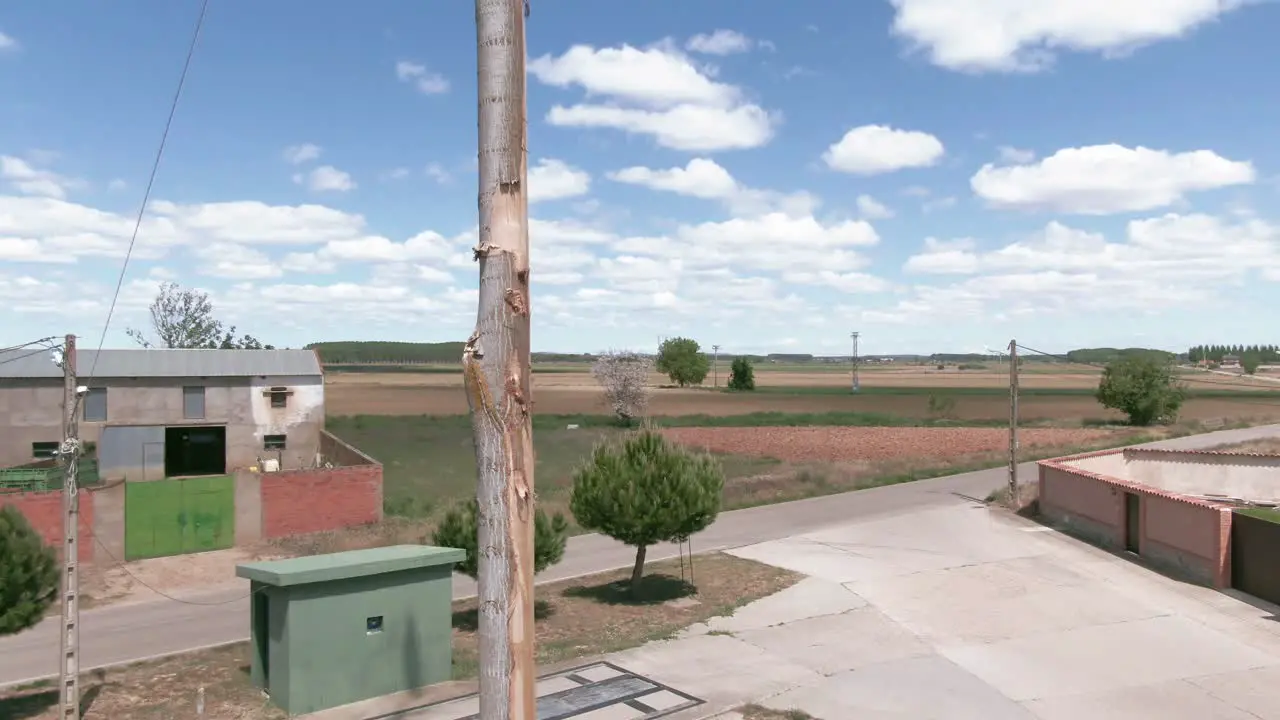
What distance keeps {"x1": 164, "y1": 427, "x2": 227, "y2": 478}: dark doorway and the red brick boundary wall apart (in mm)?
33272

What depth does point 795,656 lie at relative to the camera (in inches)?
532

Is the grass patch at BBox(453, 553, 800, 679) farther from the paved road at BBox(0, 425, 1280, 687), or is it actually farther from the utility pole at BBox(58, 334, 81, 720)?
the utility pole at BBox(58, 334, 81, 720)

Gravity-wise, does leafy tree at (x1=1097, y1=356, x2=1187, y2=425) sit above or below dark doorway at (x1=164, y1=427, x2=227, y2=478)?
above

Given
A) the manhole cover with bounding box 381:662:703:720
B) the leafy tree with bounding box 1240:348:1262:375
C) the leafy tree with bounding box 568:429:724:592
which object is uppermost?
the leafy tree with bounding box 1240:348:1262:375

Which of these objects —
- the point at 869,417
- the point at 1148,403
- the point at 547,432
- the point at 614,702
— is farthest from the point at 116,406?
the point at 1148,403

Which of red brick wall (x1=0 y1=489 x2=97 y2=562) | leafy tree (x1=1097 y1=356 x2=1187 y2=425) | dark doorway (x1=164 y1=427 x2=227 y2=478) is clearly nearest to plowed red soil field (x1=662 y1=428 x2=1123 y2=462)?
leafy tree (x1=1097 y1=356 x2=1187 y2=425)

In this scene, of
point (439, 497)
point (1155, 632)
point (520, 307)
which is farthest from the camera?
point (439, 497)

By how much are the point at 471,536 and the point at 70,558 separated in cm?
636

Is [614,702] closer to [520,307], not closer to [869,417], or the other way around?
[520,307]

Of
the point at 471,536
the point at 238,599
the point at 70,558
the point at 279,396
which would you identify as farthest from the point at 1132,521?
the point at 279,396

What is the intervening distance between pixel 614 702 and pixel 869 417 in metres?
62.5

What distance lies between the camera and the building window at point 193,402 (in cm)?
3834

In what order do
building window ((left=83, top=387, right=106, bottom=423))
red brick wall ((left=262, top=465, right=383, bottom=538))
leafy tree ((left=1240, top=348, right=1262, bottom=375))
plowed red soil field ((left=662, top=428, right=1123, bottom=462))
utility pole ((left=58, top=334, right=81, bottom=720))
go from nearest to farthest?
utility pole ((left=58, top=334, right=81, bottom=720))
red brick wall ((left=262, top=465, right=383, bottom=538))
building window ((left=83, top=387, right=106, bottom=423))
plowed red soil field ((left=662, top=428, right=1123, bottom=462))
leafy tree ((left=1240, top=348, right=1262, bottom=375))

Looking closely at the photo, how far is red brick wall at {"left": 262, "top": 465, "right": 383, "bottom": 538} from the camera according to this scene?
25562 mm
